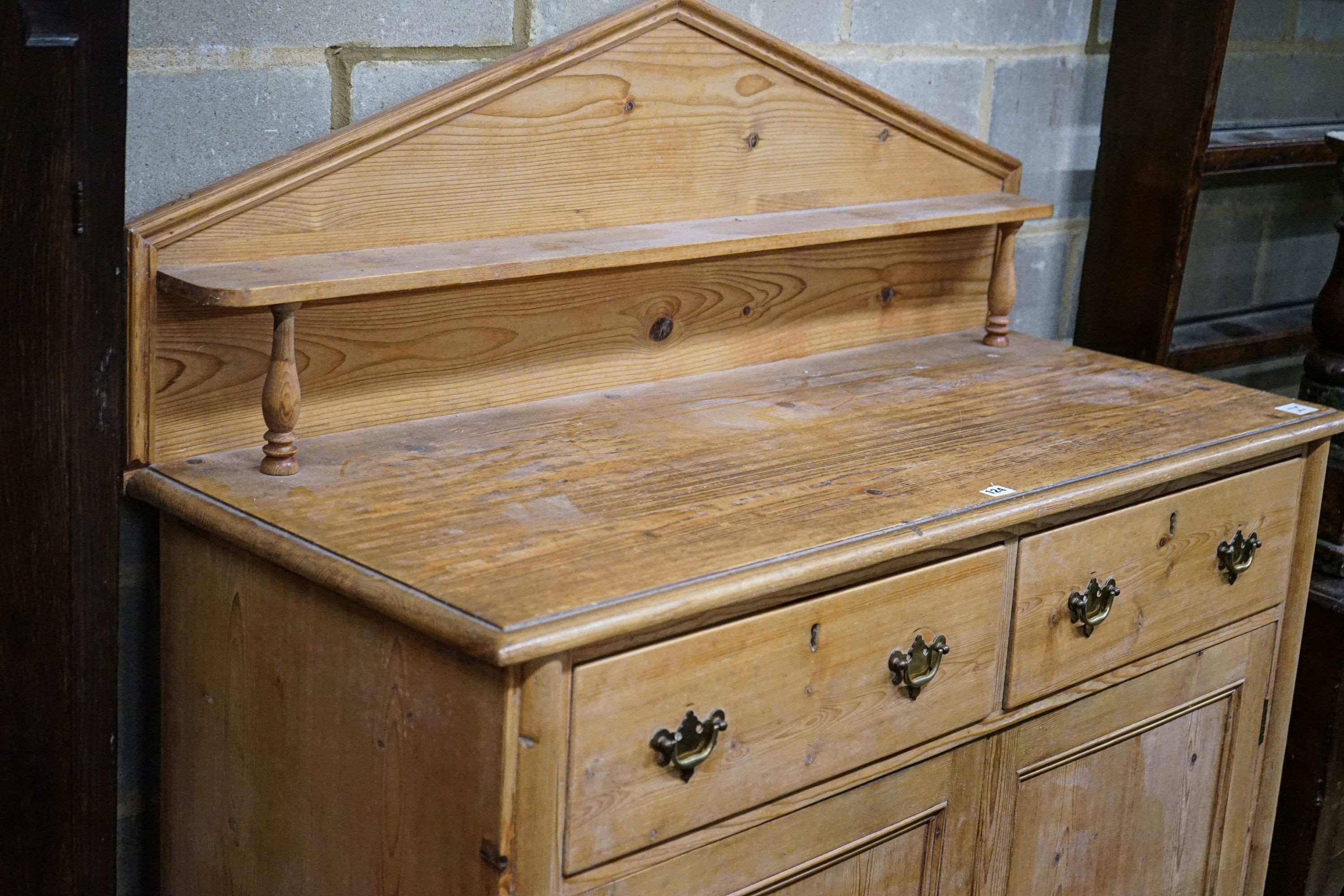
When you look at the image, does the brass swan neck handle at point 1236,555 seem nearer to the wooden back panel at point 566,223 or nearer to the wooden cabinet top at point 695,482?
the wooden cabinet top at point 695,482

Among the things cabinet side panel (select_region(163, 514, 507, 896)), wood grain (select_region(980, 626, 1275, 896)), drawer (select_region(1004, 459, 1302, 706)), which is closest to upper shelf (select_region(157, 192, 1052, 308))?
cabinet side panel (select_region(163, 514, 507, 896))

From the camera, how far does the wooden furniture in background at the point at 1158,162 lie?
218cm

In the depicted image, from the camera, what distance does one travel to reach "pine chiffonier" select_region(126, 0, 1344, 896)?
1181 mm

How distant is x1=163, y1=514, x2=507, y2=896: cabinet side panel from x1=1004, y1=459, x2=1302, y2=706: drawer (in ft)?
2.03

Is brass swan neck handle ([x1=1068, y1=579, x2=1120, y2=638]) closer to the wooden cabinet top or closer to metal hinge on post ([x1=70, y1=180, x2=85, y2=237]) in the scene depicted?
the wooden cabinet top

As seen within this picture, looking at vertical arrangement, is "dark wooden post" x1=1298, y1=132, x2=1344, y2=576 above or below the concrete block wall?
below

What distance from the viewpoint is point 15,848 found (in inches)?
52.6

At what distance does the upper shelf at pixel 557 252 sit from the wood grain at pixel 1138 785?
2.05 ft

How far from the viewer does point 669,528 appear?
4.25ft

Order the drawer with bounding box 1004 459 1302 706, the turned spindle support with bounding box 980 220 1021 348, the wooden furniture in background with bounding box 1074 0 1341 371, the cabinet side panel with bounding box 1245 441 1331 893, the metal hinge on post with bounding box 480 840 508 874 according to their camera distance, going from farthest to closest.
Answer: the wooden furniture in background with bounding box 1074 0 1341 371 → the turned spindle support with bounding box 980 220 1021 348 → the cabinet side panel with bounding box 1245 441 1331 893 → the drawer with bounding box 1004 459 1302 706 → the metal hinge on post with bounding box 480 840 508 874

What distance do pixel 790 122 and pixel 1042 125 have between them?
1.89 ft

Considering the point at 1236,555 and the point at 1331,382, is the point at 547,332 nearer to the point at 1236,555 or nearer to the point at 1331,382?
the point at 1236,555

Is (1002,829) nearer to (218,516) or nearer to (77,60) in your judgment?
(218,516)

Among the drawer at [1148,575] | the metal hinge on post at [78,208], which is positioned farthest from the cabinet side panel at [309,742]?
the drawer at [1148,575]
